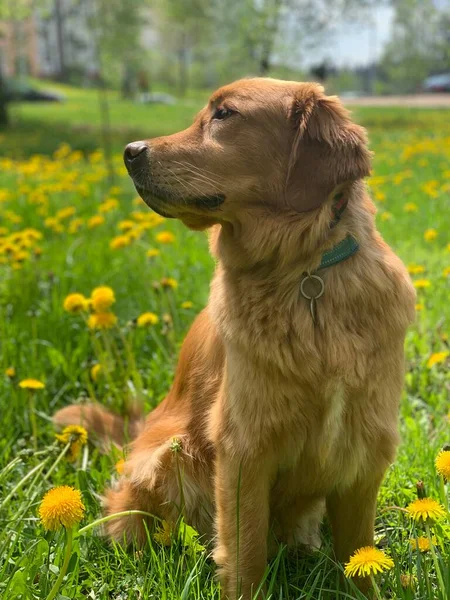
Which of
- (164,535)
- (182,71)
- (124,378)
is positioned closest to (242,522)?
(164,535)

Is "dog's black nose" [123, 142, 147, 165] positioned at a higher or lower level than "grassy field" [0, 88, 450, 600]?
higher

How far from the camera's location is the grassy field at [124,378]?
2.10m

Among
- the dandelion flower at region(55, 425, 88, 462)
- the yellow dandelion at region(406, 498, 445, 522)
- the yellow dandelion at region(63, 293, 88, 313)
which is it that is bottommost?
the dandelion flower at region(55, 425, 88, 462)

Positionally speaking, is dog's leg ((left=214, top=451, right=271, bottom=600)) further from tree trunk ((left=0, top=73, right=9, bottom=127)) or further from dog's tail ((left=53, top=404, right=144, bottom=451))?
tree trunk ((left=0, top=73, right=9, bottom=127))

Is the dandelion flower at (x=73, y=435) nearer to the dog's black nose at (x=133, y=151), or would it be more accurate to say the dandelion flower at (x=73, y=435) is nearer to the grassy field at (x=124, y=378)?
the grassy field at (x=124, y=378)

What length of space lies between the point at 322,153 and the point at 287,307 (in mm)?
510

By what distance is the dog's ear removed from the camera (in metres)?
2.08

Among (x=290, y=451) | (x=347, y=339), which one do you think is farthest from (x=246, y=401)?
(x=347, y=339)

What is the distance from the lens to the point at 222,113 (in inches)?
91.7

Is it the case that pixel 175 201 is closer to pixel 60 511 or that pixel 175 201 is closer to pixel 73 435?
pixel 73 435

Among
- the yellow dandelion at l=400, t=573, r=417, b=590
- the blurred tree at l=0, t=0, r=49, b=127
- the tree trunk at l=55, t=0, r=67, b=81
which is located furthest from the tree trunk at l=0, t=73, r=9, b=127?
the yellow dandelion at l=400, t=573, r=417, b=590

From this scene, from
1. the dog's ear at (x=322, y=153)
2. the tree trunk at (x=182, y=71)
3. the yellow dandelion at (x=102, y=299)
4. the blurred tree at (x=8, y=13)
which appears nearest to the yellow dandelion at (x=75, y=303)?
the yellow dandelion at (x=102, y=299)

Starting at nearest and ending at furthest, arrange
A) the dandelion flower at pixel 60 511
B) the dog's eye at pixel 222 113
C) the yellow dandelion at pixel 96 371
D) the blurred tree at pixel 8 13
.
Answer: the dandelion flower at pixel 60 511 < the dog's eye at pixel 222 113 < the yellow dandelion at pixel 96 371 < the blurred tree at pixel 8 13

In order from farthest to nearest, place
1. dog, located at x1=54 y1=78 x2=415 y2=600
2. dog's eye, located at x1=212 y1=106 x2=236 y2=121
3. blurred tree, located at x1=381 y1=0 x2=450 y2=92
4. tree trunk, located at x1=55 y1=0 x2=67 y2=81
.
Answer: tree trunk, located at x1=55 y1=0 x2=67 y2=81 → blurred tree, located at x1=381 y1=0 x2=450 y2=92 → dog's eye, located at x1=212 y1=106 x2=236 y2=121 → dog, located at x1=54 y1=78 x2=415 y2=600
